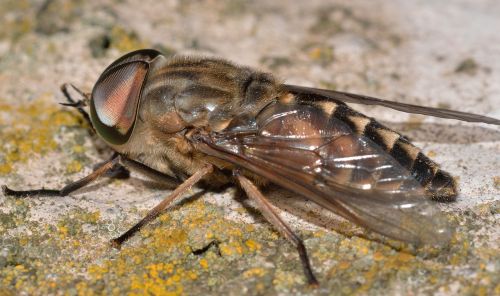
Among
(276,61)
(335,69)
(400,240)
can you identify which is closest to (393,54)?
(335,69)

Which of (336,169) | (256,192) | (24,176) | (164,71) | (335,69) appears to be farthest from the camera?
(335,69)

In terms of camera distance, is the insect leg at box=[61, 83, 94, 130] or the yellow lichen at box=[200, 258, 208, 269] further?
the insect leg at box=[61, 83, 94, 130]

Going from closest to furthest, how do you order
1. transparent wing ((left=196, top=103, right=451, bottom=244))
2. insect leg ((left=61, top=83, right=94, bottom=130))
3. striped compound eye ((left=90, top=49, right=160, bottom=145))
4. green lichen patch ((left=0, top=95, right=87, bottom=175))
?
→ transparent wing ((left=196, top=103, right=451, bottom=244)) → striped compound eye ((left=90, top=49, right=160, bottom=145)) → insect leg ((left=61, top=83, right=94, bottom=130)) → green lichen patch ((left=0, top=95, right=87, bottom=175))

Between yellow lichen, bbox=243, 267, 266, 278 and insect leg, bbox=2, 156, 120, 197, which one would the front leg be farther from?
yellow lichen, bbox=243, 267, 266, 278

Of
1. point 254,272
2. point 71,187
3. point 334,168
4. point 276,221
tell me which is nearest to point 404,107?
point 334,168

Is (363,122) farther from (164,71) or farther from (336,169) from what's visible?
(164,71)

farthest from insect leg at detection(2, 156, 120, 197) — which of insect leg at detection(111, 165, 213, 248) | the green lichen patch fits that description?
insect leg at detection(111, 165, 213, 248)
